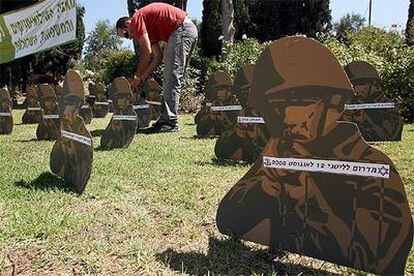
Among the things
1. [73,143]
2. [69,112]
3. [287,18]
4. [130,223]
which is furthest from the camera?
[287,18]

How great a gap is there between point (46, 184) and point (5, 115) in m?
4.25

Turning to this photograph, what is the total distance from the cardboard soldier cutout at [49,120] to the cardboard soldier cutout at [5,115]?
1017mm

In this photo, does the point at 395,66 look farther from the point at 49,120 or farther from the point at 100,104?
the point at 100,104

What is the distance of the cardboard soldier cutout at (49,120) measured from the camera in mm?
5875

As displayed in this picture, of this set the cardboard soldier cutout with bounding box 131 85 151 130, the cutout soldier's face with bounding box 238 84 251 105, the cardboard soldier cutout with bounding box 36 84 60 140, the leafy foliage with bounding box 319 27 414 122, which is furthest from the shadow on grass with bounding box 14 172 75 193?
the leafy foliage with bounding box 319 27 414 122

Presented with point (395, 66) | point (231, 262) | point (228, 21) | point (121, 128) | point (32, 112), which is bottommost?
point (32, 112)

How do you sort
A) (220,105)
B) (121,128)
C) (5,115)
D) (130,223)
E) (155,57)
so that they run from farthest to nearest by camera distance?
(5,115) → (155,57) → (220,105) → (121,128) → (130,223)

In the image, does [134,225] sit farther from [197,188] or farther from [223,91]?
[223,91]

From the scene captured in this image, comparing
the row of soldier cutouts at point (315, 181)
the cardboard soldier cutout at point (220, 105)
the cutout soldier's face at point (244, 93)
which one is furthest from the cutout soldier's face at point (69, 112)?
the cardboard soldier cutout at point (220, 105)

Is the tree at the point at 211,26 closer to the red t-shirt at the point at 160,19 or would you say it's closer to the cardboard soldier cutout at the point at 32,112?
the cardboard soldier cutout at the point at 32,112

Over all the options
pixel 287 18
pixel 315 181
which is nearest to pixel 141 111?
pixel 315 181

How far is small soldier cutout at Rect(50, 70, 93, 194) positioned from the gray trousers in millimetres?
2714

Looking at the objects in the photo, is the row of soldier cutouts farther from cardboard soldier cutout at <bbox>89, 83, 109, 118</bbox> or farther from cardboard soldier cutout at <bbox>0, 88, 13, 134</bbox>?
cardboard soldier cutout at <bbox>89, 83, 109, 118</bbox>

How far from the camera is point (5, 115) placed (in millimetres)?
6949
